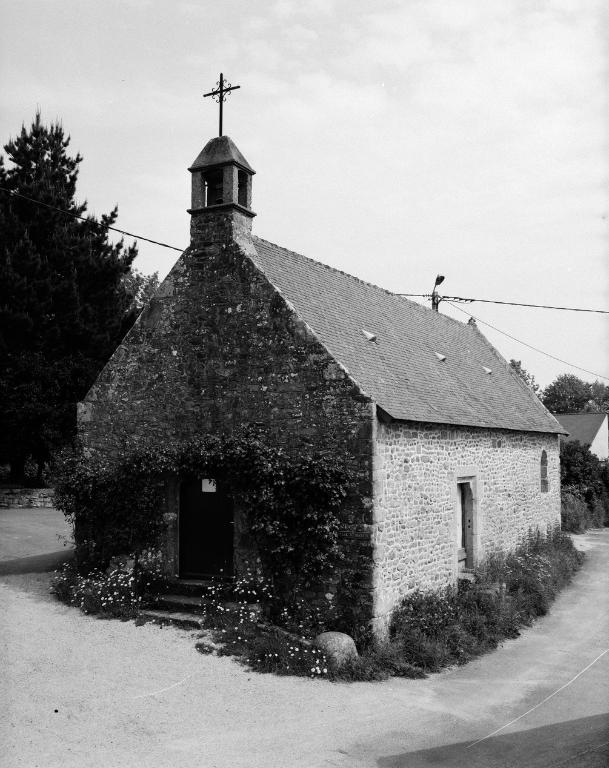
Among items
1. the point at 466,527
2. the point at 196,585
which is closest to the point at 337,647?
the point at 196,585

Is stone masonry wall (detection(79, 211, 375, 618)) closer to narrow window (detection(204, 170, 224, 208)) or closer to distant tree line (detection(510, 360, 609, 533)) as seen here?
narrow window (detection(204, 170, 224, 208))

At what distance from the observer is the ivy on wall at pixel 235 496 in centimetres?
1136

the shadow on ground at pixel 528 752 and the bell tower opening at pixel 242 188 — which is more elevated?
the bell tower opening at pixel 242 188

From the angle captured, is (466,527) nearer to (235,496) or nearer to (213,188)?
(235,496)

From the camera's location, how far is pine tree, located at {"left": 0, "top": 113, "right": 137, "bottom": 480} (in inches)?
984

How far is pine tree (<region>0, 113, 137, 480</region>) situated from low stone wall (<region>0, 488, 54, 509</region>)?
127 cm

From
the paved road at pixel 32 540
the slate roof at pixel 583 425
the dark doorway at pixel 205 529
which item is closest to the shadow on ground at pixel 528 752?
the dark doorway at pixel 205 529

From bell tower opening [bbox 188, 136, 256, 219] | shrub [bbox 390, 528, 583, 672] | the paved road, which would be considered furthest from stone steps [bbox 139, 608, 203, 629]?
bell tower opening [bbox 188, 136, 256, 219]

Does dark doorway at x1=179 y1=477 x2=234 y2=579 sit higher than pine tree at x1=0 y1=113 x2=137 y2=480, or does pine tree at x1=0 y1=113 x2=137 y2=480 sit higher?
pine tree at x1=0 y1=113 x2=137 y2=480

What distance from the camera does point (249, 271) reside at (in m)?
12.9

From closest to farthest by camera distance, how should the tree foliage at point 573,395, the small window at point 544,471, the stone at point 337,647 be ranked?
the stone at point 337,647 < the small window at point 544,471 < the tree foliage at point 573,395

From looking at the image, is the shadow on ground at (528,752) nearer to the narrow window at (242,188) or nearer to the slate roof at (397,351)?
the slate roof at (397,351)

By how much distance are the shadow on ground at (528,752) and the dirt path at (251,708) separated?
0.08ft

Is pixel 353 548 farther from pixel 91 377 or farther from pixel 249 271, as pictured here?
pixel 91 377
